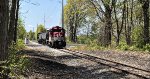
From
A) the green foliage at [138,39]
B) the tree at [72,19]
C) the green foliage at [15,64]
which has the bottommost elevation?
the green foliage at [15,64]

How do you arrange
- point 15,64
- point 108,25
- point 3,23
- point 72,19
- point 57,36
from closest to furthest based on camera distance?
point 3,23 < point 15,64 < point 108,25 < point 57,36 < point 72,19

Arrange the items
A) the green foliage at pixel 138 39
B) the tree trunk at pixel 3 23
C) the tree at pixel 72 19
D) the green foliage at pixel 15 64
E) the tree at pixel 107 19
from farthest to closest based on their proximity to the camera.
Result: the tree at pixel 72 19
the tree at pixel 107 19
the green foliage at pixel 138 39
the green foliage at pixel 15 64
the tree trunk at pixel 3 23

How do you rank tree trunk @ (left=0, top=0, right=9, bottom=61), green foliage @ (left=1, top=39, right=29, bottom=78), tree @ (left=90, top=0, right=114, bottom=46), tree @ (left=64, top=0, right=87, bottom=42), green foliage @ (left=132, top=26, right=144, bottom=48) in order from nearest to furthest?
tree trunk @ (left=0, top=0, right=9, bottom=61) < green foliage @ (left=1, top=39, right=29, bottom=78) < green foliage @ (left=132, top=26, right=144, bottom=48) < tree @ (left=90, top=0, right=114, bottom=46) < tree @ (left=64, top=0, right=87, bottom=42)

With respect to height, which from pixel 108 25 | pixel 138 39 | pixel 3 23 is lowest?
pixel 138 39

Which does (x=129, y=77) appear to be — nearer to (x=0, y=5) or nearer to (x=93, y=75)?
(x=93, y=75)

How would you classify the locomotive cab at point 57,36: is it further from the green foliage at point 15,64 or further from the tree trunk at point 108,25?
the green foliage at point 15,64

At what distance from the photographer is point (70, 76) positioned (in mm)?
14375

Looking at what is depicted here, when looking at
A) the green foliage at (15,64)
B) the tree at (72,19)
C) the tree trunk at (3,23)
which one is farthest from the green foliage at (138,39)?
the tree at (72,19)

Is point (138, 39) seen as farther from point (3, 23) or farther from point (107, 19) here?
point (3, 23)

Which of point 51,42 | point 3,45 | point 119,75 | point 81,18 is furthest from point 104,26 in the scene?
point 81,18

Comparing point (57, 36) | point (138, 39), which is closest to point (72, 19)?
point (57, 36)

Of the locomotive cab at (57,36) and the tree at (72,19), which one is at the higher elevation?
the tree at (72,19)

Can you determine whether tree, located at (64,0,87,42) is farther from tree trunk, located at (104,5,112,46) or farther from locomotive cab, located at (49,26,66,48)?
tree trunk, located at (104,5,112,46)

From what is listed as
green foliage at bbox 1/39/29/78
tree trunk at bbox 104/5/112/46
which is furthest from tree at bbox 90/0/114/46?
green foliage at bbox 1/39/29/78
